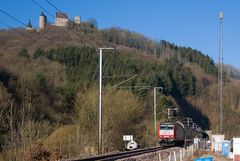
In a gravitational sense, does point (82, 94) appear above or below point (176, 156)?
above

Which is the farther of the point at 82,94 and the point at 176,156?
the point at 82,94

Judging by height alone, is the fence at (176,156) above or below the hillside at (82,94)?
below

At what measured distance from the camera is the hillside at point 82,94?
4403 cm

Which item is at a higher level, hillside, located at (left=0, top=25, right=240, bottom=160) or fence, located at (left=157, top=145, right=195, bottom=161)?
hillside, located at (left=0, top=25, right=240, bottom=160)

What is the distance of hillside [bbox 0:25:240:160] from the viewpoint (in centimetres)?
4403

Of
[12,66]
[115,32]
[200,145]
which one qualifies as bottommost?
[200,145]

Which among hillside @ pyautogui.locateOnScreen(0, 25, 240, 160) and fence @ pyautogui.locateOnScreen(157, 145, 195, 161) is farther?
hillside @ pyautogui.locateOnScreen(0, 25, 240, 160)

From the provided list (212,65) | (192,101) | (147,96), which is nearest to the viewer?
(147,96)

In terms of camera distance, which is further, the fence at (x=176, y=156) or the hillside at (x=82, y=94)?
the hillside at (x=82, y=94)

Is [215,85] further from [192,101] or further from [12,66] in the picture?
[12,66]

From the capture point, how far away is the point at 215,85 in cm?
15638

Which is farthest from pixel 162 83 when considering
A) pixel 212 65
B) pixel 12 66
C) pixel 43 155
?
pixel 43 155

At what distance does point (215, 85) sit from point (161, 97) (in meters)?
55.2

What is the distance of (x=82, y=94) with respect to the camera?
2537 inches
